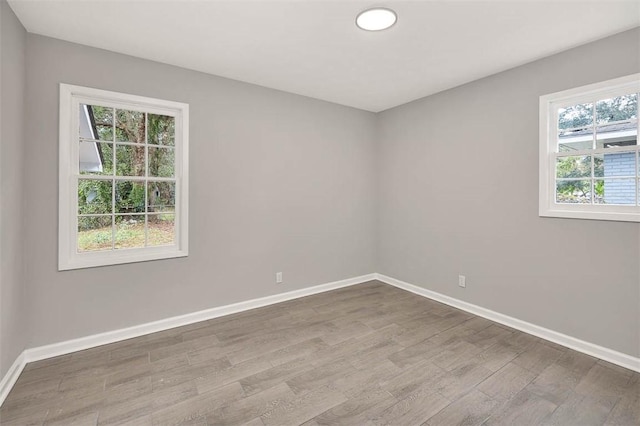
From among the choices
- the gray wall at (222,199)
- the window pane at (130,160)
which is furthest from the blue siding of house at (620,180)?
the window pane at (130,160)

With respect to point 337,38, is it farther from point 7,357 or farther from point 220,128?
point 7,357

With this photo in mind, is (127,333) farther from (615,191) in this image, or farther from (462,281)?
(615,191)

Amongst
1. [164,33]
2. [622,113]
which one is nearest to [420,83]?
[622,113]

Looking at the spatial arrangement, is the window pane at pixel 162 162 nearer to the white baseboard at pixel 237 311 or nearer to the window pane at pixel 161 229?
the window pane at pixel 161 229

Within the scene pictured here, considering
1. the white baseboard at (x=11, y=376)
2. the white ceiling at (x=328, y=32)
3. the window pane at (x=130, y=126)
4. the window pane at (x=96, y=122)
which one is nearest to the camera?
the white baseboard at (x=11, y=376)

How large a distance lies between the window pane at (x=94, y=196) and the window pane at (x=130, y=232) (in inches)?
6.3

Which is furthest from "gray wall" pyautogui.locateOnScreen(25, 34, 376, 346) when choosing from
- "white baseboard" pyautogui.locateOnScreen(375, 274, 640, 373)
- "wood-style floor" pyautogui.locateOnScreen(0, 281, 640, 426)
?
"white baseboard" pyautogui.locateOnScreen(375, 274, 640, 373)

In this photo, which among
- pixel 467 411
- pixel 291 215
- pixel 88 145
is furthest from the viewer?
pixel 291 215

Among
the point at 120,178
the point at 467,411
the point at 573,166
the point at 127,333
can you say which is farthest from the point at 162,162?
the point at 573,166

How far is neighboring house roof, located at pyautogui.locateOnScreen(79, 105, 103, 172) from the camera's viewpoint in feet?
8.65

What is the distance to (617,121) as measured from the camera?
2.47 m

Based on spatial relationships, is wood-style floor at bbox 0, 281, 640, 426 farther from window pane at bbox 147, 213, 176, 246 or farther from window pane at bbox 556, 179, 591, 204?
window pane at bbox 556, 179, 591, 204

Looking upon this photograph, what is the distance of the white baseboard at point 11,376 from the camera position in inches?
76.4

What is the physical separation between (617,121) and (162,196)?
13.9 ft
